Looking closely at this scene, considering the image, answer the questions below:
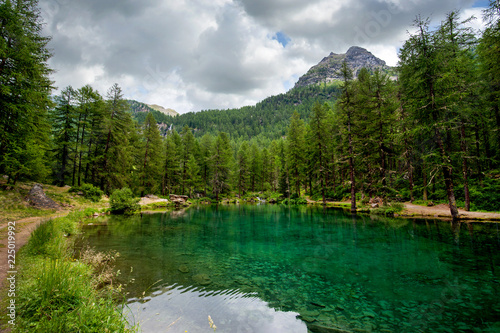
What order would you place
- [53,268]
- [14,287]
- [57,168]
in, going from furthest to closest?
[57,168] → [14,287] → [53,268]

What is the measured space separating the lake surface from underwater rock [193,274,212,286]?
4cm

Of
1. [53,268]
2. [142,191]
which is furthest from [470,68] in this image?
[142,191]

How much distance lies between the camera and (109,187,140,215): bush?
27.1 m

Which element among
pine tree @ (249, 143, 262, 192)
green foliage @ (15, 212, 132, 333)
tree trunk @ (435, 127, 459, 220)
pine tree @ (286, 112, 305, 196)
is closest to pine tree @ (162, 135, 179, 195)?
pine tree @ (249, 143, 262, 192)

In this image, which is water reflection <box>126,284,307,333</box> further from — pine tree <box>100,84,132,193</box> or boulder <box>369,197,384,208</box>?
pine tree <box>100,84,132,193</box>

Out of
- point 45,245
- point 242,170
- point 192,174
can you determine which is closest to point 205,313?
point 45,245

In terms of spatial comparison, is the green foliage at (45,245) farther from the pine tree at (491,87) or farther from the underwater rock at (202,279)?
the pine tree at (491,87)

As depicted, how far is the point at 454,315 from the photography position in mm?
5352

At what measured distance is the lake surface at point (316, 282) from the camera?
17.4 ft

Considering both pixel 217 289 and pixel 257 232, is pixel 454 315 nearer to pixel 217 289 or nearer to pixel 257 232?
pixel 217 289

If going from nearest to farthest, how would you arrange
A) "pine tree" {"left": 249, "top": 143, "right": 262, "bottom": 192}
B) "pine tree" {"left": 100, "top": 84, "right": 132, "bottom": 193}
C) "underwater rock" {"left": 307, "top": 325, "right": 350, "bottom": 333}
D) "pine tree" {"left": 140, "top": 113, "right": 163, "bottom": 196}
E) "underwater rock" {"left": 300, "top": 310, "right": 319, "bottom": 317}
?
"underwater rock" {"left": 307, "top": 325, "right": 350, "bottom": 333} → "underwater rock" {"left": 300, "top": 310, "right": 319, "bottom": 317} → "pine tree" {"left": 100, "top": 84, "right": 132, "bottom": 193} → "pine tree" {"left": 140, "top": 113, "right": 163, "bottom": 196} → "pine tree" {"left": 249, "top": 143, "right": 262, "bottom": 192}

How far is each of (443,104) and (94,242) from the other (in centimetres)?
2813

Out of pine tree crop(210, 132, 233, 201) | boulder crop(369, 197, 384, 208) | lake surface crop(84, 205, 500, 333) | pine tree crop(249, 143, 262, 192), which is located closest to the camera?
lake surface crop(84, 205, 500, 333)

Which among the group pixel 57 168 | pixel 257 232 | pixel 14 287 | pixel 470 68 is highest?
pixel 470 68
